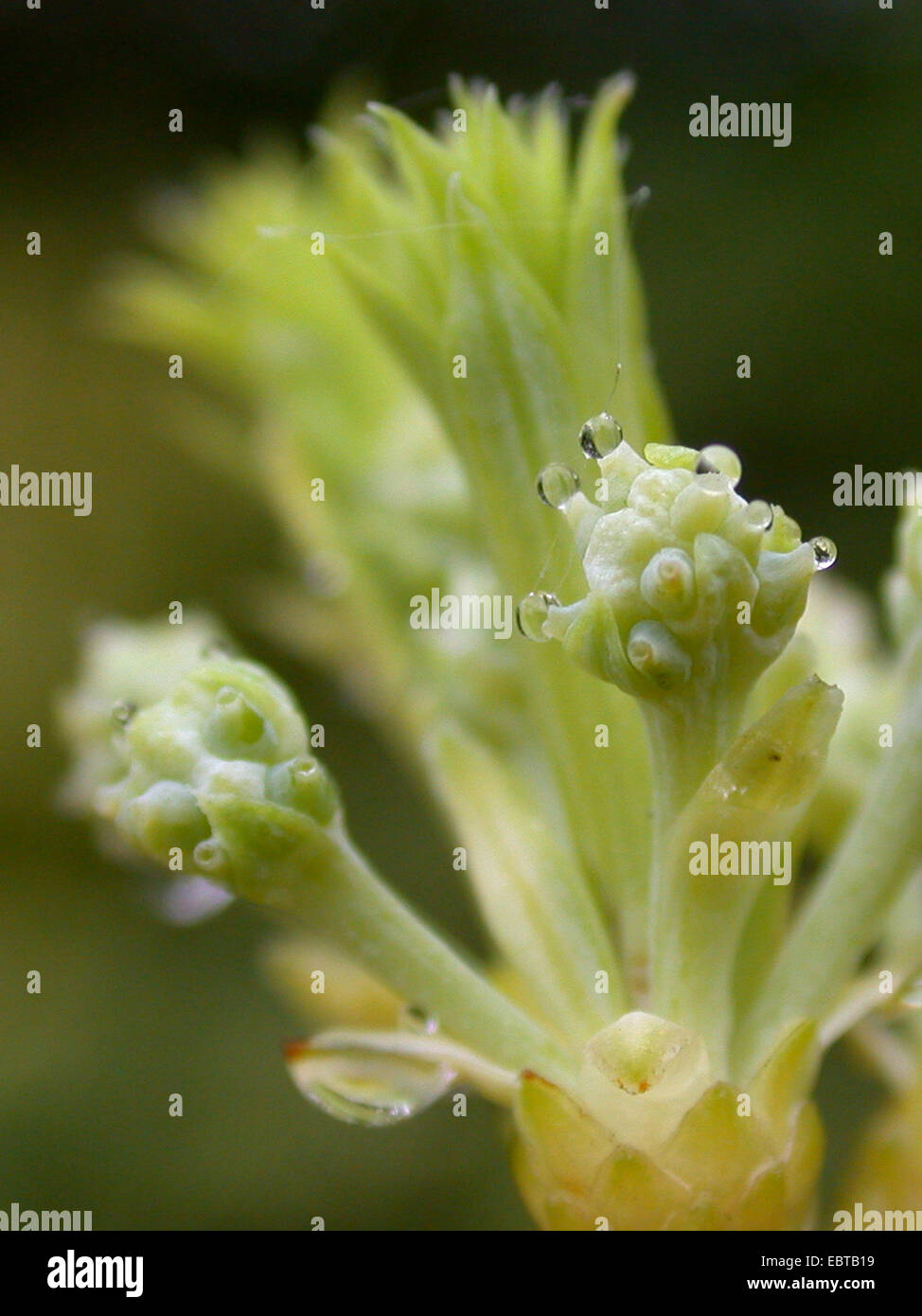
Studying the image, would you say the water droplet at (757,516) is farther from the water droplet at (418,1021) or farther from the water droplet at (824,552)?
the water droplet at (418,1021)

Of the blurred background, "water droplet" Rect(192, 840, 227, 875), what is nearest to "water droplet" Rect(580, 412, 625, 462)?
"water droplet" Rect(192, 840, 227, 875)

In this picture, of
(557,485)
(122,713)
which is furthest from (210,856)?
(557,485)

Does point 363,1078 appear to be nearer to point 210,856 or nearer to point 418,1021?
point 418,1021

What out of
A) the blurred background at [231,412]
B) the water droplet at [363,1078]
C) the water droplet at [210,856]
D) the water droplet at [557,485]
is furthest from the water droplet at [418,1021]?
the blurred background at [231,412]

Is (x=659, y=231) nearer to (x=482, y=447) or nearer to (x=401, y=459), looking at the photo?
(x=401, y=459)

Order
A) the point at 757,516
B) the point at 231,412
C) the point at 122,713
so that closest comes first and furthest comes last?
the point at 757,516 → the point at 122,713 → the point at 231,412
